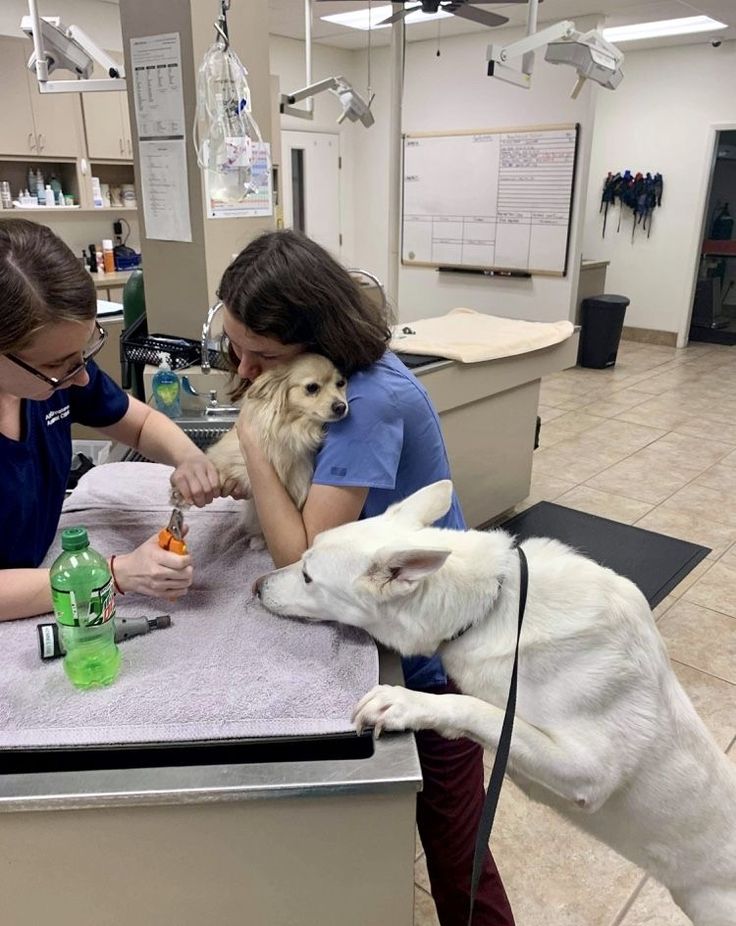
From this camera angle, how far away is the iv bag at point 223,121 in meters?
2.08

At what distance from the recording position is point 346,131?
7941mm

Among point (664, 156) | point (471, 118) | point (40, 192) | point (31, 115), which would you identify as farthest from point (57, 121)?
point (664, 156)

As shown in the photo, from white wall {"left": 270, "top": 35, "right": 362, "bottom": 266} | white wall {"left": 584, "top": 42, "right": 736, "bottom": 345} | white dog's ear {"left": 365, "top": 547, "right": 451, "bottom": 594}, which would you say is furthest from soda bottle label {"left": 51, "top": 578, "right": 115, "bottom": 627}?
white wall {"left": 584, "top": 42, "right": 736, "bottom": 345}

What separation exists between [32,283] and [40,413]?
305 mm

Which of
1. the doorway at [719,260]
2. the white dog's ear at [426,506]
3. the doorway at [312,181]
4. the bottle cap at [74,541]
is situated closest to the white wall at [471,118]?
the doorway at [312,181]

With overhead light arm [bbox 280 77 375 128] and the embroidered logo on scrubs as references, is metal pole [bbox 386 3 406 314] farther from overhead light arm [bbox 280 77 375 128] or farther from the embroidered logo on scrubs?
the embroidered logo on scrubs

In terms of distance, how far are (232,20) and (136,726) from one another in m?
2.19

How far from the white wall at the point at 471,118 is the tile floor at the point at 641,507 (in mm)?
850

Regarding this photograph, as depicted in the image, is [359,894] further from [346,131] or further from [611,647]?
[346,131]

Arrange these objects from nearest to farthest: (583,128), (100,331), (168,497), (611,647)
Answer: (611,647) < (100,331) < (168,497) < (583,128)

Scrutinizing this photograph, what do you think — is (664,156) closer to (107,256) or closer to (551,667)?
(107,256)

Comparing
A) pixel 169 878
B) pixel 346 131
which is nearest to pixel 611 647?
pixel 169 878

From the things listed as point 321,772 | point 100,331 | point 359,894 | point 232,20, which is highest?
point 232,20

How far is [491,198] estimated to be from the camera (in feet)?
21.8
